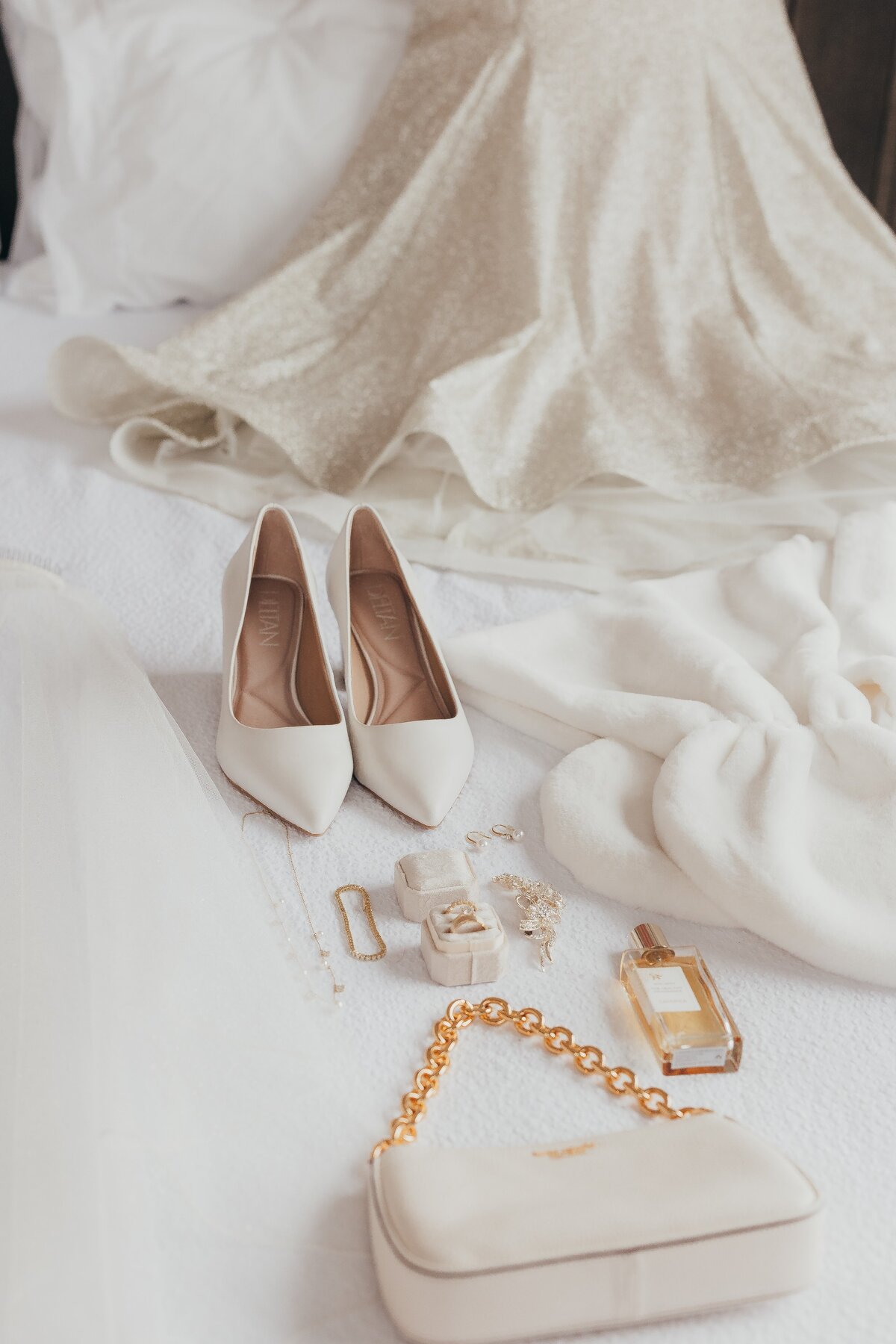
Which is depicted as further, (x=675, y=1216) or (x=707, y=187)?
(x=707, y=187)

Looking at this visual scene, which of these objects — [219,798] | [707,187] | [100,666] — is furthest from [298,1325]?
[707,187]

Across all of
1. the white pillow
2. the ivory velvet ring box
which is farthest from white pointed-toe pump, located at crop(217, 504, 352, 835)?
the white pillow

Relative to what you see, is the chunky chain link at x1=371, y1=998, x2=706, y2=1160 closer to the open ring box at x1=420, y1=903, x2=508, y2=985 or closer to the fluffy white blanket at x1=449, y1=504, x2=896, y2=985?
the open ring box at x1=420, y1=903, x2=508, y2=985

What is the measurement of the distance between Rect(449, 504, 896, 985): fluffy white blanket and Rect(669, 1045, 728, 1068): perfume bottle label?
0.41 ft

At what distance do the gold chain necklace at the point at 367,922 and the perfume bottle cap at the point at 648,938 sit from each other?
7.2 inches

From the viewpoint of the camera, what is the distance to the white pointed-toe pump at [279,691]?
938mm

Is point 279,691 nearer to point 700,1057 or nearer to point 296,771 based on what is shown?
point 296,771

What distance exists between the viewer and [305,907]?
2.87 ft

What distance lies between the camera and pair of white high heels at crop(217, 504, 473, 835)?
0.94m

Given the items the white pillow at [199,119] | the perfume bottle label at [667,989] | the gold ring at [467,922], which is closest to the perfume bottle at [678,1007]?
the perfume bottle label at [667,989]

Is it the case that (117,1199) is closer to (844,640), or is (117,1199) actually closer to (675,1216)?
(675,1216)

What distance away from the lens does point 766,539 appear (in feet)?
4.55

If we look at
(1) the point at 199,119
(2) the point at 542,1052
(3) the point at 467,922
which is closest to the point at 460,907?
(3) the point at 467,922

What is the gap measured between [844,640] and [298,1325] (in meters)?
0.79
